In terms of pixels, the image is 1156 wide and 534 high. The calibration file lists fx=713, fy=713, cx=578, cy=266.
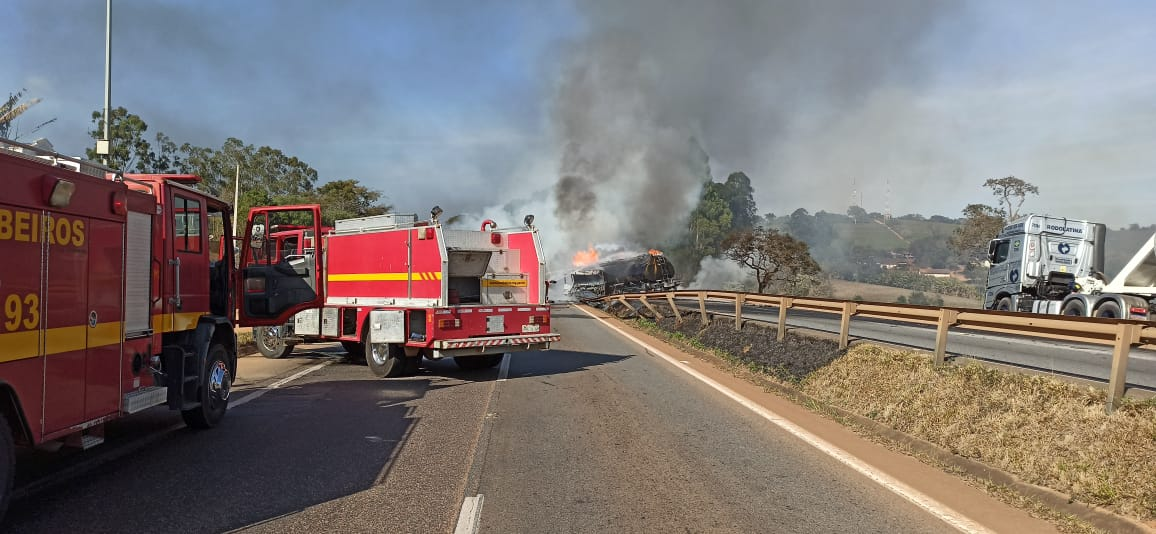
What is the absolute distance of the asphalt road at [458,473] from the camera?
465 cm

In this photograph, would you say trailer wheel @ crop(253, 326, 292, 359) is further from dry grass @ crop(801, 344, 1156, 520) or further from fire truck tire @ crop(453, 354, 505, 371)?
dry grass @ crop(801, 344, 1156, 520)

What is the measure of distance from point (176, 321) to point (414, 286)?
469 centimetres

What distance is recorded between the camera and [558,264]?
51.2 m

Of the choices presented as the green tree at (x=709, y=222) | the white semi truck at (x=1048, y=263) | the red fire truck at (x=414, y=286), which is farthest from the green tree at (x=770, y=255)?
the red fire truck at (x=414, y=286)

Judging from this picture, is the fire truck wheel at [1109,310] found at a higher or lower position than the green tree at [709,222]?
lower

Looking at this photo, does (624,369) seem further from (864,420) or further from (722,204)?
(722,204)

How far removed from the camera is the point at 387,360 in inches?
456

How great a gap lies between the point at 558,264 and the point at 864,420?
43.6 m

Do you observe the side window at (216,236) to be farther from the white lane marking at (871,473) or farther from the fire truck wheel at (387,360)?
the white lane marking at (871,473)

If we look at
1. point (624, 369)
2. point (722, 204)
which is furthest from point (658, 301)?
point (722, 204)

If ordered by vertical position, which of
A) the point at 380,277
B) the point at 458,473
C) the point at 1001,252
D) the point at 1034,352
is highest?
the point at 1001,252

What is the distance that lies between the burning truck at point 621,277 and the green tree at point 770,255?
5.49 meters

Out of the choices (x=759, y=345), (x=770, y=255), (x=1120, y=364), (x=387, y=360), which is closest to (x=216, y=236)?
(x=387, y=360)

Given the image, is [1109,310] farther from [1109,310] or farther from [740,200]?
[740,200]
